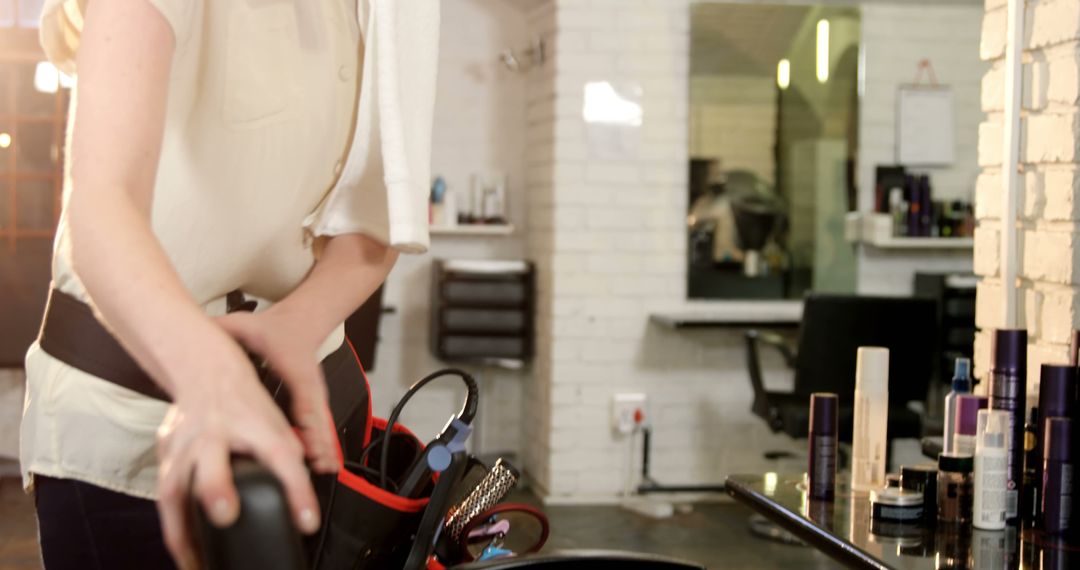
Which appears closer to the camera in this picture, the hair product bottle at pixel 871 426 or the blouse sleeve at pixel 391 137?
the blouse sleeve at pixel 391 137

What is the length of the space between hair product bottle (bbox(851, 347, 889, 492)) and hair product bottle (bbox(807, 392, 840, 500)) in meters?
0.04

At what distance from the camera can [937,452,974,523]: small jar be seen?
1.86 m

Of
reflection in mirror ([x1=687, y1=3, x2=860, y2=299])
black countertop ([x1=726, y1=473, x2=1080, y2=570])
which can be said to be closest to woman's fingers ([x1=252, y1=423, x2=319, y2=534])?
black countertop ([x1=726, y1=473, x2=1080, y2=570])

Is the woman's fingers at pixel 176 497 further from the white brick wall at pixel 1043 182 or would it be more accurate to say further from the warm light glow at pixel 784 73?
the warm light glow at pixel 784 73

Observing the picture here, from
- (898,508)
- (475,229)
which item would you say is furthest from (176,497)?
(475,229)

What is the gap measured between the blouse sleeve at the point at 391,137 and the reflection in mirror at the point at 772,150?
4700 millimetres

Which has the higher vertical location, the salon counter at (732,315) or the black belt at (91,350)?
the black belt at (91,350)

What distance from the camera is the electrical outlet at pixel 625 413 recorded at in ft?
17.7

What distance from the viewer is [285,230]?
2.78 feet

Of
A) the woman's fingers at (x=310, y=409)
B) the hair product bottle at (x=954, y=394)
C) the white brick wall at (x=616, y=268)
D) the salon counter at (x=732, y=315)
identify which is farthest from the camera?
the white brick wall at (x=616, y=268)

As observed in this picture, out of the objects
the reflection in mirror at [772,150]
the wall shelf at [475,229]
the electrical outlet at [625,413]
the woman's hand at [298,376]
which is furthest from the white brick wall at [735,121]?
the woman's hand at [298,376]

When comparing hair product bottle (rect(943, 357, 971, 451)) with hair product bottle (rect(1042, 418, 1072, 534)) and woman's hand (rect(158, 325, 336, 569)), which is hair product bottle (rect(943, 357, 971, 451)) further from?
woman's hand (rect(158, 325, 336, 569))

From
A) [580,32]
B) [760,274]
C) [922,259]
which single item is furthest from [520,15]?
[922,259]

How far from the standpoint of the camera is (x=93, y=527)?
84cm
